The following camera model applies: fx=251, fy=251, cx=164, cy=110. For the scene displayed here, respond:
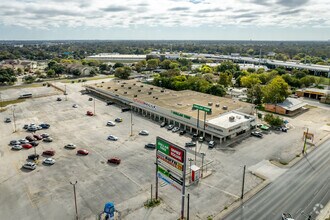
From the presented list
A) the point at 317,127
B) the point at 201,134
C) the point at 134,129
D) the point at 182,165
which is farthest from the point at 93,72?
the point at 182,165

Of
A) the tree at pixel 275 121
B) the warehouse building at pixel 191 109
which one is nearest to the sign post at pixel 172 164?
the warehouse building at pixel 191 109

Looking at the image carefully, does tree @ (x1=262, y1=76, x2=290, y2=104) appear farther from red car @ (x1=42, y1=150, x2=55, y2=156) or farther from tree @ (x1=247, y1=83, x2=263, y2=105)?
red car @ (x1=42, y1=150, x2=55, y2=156)

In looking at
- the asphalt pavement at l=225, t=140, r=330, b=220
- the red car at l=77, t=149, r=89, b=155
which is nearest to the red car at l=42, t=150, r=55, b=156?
the red car at l=77, t=149, r=89, b=155

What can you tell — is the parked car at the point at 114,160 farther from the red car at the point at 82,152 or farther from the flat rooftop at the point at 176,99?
the flat rooftop at the point at 176,99

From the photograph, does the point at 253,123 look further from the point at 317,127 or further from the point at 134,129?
the point at 134,129

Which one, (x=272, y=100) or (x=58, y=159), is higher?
(x=272, y=100)

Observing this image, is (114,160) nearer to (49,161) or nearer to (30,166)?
(49,161)
